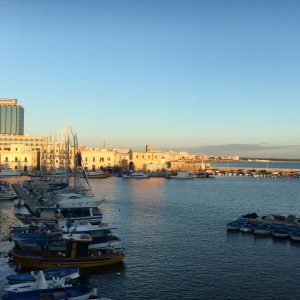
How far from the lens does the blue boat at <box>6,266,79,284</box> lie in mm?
19219

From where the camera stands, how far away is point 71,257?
22.9 meters

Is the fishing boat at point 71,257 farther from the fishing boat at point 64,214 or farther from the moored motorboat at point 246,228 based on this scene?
the moored motorboat at point 246,228

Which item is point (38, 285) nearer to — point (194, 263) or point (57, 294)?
point (57, 294)

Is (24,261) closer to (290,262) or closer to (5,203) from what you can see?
(290,262)

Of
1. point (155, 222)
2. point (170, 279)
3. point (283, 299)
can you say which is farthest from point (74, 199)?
point (283, 299)

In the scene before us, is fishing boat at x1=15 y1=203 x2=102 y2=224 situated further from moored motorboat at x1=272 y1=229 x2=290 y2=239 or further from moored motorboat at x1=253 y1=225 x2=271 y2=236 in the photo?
moored motorboat at x1=272 y1=229 x2=290 y2=239

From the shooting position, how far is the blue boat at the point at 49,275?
1922 cm

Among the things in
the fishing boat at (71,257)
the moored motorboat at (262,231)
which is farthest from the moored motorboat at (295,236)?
the fishing boat at (71,257)

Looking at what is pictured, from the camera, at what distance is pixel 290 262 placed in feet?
84.3

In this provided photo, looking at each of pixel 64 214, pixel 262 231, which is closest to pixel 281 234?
pixel 262 231

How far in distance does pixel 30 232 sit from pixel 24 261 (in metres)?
4.54

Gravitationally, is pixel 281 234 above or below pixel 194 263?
above

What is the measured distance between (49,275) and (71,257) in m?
3.52

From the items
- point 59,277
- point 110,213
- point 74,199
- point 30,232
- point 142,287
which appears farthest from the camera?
point 110,213
